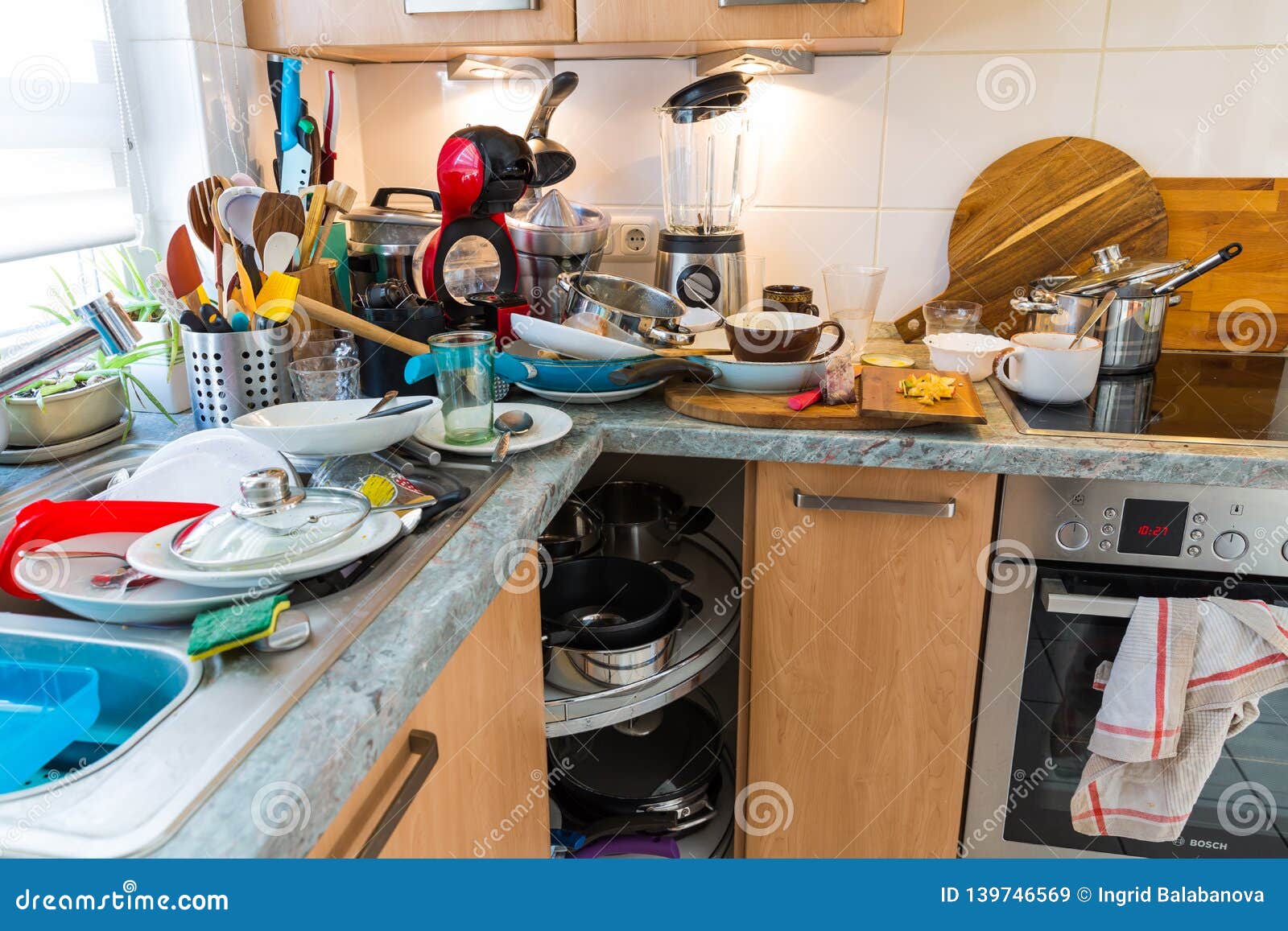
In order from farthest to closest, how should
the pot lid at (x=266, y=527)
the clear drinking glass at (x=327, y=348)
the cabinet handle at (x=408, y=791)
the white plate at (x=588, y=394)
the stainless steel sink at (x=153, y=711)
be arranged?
the white plate at (x=588, y=394), the clear drinking glass at (x=327, y=348), the pot lid at (x=266, y=527), the cabinet handle at (x=408, y=791), the stainless steel sink at (x=153, y=711)

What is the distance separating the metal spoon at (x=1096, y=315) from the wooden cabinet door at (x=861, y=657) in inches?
11.3

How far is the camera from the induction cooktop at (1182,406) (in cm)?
114

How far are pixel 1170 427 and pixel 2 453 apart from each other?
1.39 meters

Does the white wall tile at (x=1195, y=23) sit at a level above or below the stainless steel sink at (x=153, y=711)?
above

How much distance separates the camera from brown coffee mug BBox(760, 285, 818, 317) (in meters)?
1.50

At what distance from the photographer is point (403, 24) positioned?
140 cm

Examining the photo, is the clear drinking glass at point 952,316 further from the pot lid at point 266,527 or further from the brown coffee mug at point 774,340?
the pot lid at point 266,527

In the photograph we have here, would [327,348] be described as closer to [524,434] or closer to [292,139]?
[524,434]

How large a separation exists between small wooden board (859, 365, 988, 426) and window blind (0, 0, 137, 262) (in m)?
1.07

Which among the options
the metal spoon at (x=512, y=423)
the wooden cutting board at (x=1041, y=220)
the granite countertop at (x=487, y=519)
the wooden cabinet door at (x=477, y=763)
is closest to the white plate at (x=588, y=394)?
the granite countertop at (x=487, y=519)

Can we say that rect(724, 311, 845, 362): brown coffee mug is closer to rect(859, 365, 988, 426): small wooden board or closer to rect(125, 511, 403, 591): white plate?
rect(859, 365, 988, 426): small wooden board

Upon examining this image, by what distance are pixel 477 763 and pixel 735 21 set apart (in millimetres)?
1051

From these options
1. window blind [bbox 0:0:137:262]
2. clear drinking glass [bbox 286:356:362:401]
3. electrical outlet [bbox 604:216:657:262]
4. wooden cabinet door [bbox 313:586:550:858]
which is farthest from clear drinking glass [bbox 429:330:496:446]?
electrical outlet [bbox 604:216:657:262]

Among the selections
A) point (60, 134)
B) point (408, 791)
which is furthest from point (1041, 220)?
point (60, 134)
